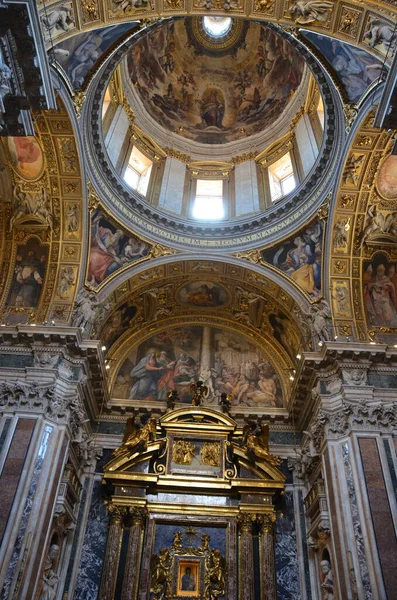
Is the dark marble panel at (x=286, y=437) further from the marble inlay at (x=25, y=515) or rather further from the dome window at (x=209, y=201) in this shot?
the dome window at (x=209, y=201)

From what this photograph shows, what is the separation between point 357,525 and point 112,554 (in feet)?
20.9

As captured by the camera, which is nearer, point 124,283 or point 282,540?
point 282,540

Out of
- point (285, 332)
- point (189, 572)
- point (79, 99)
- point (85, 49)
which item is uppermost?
point (79, 99)

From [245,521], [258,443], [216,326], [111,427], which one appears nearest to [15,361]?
[111,427]

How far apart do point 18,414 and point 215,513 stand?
601 cm

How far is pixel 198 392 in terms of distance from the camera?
56.0 ft

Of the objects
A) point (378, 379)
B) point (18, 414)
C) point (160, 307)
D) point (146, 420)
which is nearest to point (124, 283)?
point (160, 307)

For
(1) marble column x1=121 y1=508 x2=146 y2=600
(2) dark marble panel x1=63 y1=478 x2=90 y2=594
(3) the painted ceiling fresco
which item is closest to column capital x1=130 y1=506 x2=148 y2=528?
(1) marble column x1=121 y1=508 x2=146 y2=600

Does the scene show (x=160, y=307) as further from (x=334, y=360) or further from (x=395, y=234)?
(x=395, y=234)

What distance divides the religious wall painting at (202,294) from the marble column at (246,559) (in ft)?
24.0

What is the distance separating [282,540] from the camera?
14586 mm

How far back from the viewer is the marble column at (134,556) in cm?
1326

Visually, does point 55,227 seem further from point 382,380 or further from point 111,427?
point 382,380

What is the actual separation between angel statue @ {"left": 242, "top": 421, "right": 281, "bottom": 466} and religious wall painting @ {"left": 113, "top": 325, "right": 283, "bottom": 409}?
133 cm
